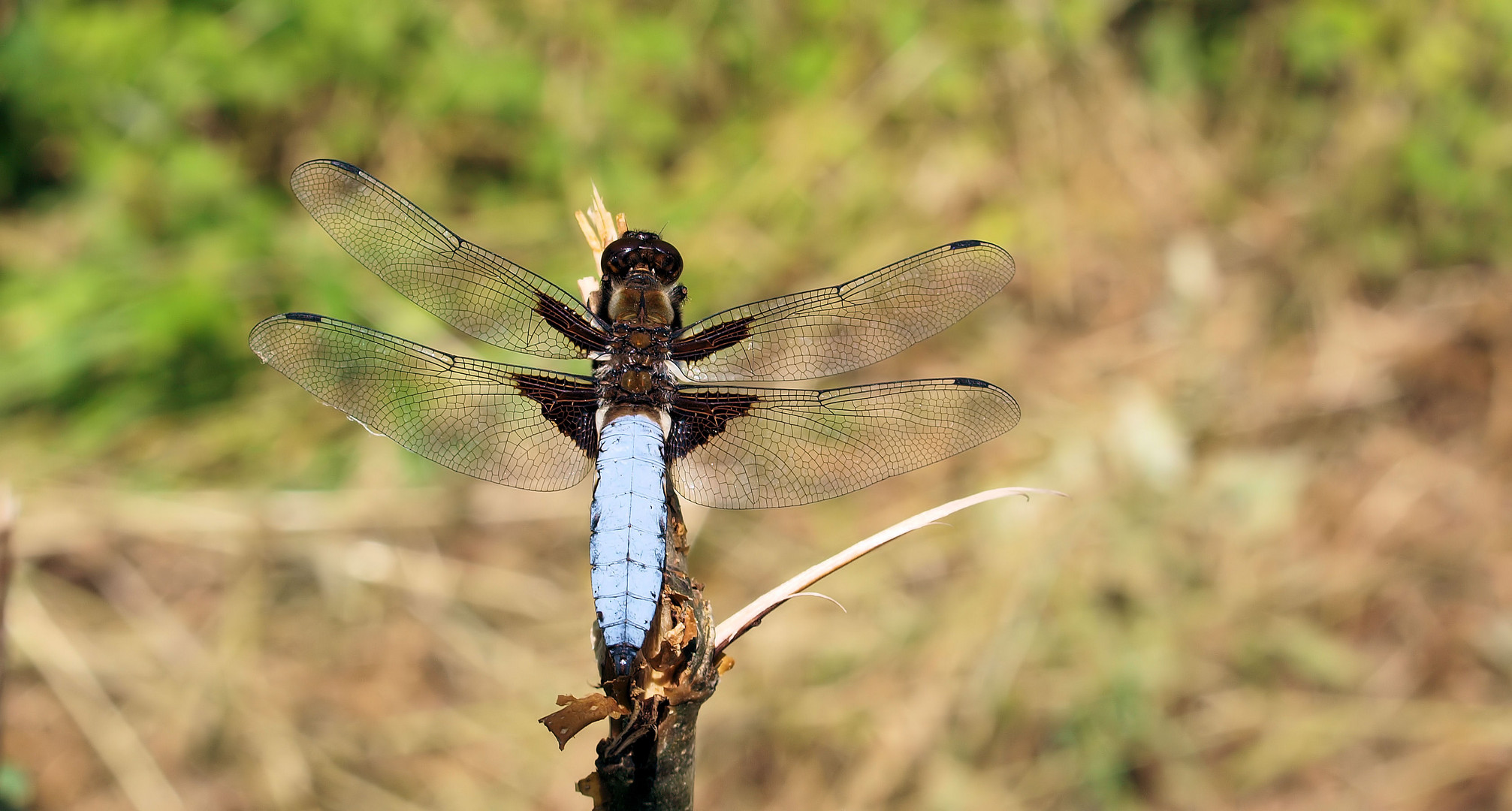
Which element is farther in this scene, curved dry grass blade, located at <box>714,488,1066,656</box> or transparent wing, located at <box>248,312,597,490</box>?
transparent wing, located at <box>248,312,597,490</box>

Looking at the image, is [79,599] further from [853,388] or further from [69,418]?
[853,388]

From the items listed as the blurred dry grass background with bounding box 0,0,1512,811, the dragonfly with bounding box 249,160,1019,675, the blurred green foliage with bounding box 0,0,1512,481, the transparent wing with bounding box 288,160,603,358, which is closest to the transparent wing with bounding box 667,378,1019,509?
the dragonfly with bounding box 249,160,1019,675

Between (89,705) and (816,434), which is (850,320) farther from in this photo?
(89,705)

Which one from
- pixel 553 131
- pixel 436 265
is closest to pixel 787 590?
pixel 436 265

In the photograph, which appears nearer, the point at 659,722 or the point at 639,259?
the point at 659,722

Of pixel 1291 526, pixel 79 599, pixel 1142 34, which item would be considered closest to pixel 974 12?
pixel 1142 34

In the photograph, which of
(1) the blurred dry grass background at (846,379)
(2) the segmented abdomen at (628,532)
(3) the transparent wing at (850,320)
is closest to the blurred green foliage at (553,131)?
(1) the blurred dry grass background at (846,379)

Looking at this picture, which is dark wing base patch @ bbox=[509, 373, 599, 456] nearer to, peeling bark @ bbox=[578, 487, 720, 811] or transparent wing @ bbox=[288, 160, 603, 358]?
transparent wing @ bbox=[288, 160, 603, 358]
